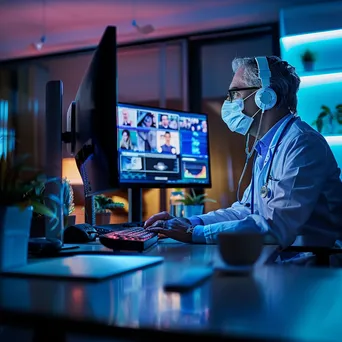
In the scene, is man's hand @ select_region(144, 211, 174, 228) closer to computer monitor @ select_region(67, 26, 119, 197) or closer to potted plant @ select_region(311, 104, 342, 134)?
computer monitor @ select_region(67, 26, 119, 197)

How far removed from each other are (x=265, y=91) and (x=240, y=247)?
104cm

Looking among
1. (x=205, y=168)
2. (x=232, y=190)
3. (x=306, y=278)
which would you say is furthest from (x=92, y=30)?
(x=306, y=278)

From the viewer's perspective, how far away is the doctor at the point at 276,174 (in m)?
1.42

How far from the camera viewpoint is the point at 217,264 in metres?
0.92

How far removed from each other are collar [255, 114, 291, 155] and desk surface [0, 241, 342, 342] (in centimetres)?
98

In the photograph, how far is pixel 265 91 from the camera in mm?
1750

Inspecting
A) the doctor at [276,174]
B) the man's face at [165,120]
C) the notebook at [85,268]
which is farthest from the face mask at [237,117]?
the notebook at [85,268]

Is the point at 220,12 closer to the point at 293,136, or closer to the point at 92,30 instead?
the point at 92,30

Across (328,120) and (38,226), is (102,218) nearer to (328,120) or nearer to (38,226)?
(38,226)

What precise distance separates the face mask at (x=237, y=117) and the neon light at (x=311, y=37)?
1.93m

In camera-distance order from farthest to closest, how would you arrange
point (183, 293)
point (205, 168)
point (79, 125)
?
point (205, 168), point (79, 125), point (183, 293)

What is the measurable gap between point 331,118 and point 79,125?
2.65 metres

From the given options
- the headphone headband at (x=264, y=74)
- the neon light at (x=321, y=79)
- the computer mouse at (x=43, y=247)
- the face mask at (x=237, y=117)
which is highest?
the neon light at (x=321, y=79)

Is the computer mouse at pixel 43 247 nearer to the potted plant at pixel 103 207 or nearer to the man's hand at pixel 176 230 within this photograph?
the man's hand at pixel 176 230
